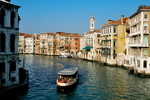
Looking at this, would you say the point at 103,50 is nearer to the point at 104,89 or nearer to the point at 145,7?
the point at 145,7

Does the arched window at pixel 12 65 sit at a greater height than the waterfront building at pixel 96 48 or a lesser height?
lesser

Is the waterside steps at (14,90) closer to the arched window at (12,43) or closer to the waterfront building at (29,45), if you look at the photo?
the arched window at (12,43)

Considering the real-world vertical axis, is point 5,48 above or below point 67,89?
above

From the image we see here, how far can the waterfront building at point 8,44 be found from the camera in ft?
54.0

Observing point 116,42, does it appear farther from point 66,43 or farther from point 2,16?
point 66,43

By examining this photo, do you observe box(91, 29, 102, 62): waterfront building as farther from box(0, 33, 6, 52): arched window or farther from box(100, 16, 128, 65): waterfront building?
box(0, 33, 6, 52): arched window

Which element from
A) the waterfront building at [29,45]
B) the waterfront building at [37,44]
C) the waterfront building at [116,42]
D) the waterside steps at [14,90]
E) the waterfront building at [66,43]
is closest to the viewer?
the waterside steps at [14,90]

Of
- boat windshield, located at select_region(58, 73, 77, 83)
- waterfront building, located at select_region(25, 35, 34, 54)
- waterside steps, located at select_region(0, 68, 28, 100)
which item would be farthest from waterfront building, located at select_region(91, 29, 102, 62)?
waterfront building, located at select_region(25, 35, 34, 54)

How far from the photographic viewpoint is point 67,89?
68.3 feet

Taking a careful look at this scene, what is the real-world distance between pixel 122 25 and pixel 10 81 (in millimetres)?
32302

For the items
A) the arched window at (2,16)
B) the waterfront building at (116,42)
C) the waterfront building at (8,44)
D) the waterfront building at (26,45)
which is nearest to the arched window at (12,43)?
the waterfront building at (8,44)

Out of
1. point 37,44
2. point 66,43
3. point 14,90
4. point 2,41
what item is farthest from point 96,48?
point 37,44

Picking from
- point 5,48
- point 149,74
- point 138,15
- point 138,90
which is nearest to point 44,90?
point 5,48

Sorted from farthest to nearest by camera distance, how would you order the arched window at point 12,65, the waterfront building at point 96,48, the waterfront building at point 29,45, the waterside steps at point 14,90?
the waterfront building at point 29,45 → the waterfront building at point 96,48 → the arched window at point 12,65 → the waterside steps at point 14,90
